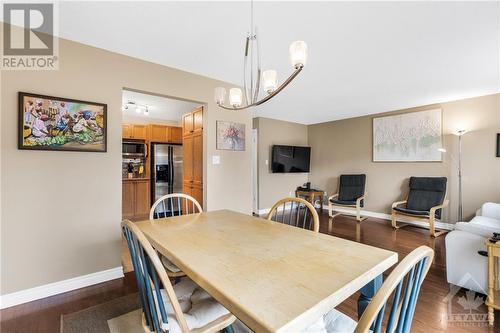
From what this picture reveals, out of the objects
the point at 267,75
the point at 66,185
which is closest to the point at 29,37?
the point at 66,185

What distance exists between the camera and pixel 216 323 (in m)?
0.92

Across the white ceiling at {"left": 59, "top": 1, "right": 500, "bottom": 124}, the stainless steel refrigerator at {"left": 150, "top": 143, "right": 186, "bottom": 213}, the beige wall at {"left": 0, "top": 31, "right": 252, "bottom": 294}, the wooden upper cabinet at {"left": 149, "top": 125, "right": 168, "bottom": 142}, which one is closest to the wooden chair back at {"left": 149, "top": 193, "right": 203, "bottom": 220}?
the beige wall at {"left": 0, "top": 31, "right": 252, "bottom": 294}

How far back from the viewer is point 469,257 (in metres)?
1.93

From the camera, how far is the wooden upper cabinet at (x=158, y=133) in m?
5.08

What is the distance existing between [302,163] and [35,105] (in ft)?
17.0

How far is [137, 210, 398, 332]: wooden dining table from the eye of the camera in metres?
0.70

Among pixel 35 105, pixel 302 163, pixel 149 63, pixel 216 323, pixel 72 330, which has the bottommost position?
pixel 72 330

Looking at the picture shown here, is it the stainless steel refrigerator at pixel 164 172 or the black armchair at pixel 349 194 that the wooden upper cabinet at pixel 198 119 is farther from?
the black armchair at pixel 349 194

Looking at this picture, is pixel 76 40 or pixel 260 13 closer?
pixel 260 13

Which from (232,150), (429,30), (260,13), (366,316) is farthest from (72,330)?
(429,30)

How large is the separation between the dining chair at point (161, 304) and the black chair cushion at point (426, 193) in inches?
165

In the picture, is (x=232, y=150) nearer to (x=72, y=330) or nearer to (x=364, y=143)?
(x=72, y=330)

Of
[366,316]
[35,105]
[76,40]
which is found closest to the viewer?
[366,316]

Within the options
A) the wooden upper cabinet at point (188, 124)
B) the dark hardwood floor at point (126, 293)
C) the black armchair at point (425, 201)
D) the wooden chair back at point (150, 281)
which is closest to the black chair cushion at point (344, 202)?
the black armchair at point (425, 201)
